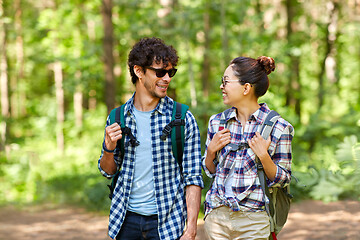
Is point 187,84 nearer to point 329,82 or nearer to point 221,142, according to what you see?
point 329,82

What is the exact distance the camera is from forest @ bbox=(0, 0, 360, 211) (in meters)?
9.33

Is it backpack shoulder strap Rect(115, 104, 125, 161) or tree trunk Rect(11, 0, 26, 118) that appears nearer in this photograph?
backpack shoulder strap Rect(115, 104, 125, 161)

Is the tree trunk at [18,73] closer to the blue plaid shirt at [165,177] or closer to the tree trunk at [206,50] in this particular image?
the tree trunk at [206,50]

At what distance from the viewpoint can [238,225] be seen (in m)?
2.67

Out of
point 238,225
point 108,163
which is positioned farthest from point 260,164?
point 108,163

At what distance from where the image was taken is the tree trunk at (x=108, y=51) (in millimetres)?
10180

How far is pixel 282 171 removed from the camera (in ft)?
8.50

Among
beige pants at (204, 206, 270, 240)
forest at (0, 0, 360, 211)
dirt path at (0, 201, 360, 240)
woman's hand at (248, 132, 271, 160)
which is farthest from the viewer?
forest at (0, 0, 360, 211)

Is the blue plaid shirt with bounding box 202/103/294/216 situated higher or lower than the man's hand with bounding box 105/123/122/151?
lower

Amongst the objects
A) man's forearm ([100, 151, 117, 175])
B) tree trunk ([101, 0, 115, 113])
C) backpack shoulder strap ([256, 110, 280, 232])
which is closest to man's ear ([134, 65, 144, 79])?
man's forearm ([100, 151, 117, 175])

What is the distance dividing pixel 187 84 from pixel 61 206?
830 centimetres

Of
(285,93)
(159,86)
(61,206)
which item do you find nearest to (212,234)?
(159,86)

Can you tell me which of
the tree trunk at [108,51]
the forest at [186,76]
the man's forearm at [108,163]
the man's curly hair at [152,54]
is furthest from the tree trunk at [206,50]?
the man's forearm at [108,163]

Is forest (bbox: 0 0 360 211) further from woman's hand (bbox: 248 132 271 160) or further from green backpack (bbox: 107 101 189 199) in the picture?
green backpack (bbox: 107 101 189 199)
